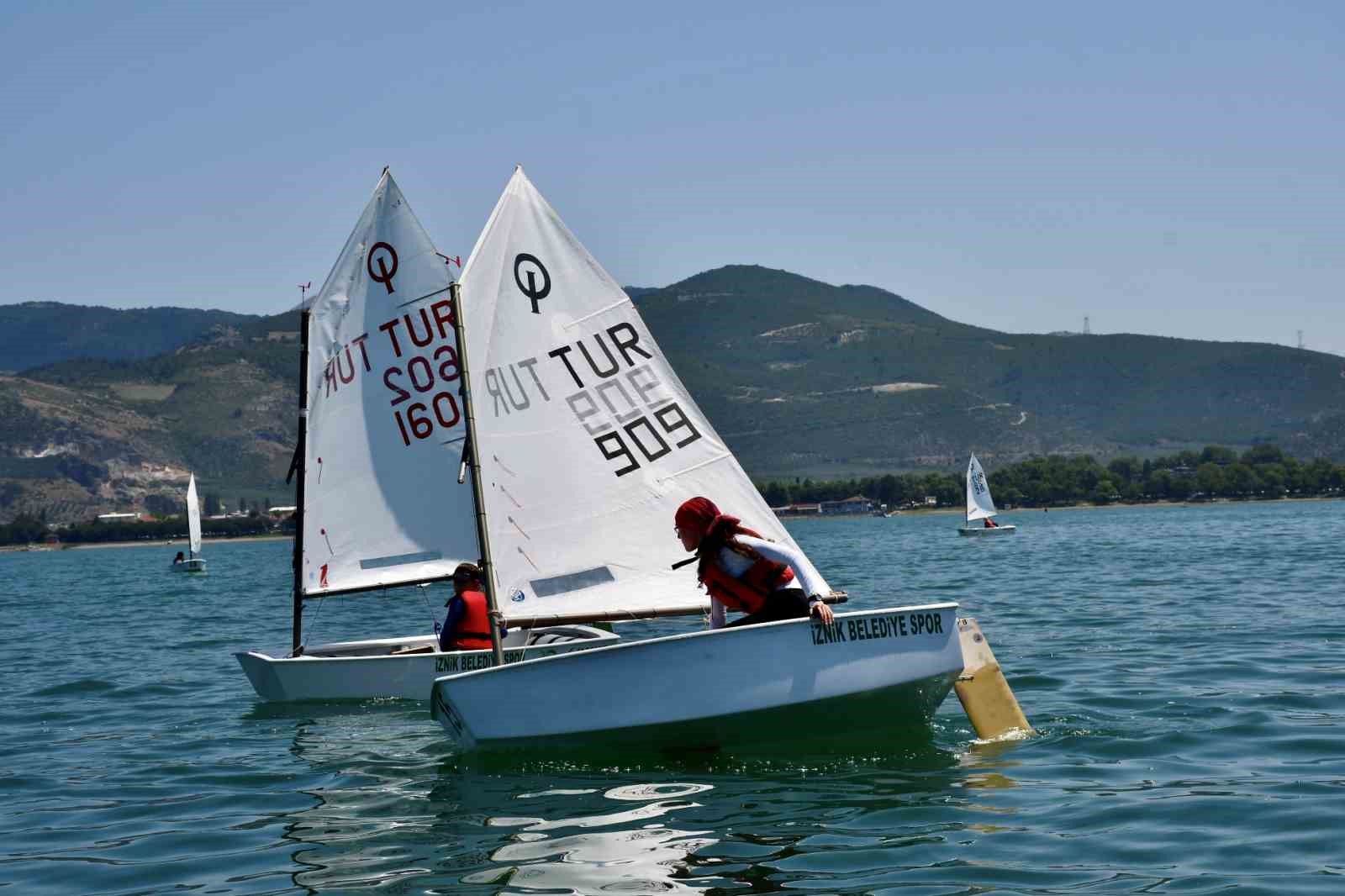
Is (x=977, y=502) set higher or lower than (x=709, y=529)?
lower

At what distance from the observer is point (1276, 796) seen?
1069cm

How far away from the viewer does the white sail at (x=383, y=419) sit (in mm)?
18000

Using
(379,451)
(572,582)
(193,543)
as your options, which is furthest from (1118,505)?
(572,582)

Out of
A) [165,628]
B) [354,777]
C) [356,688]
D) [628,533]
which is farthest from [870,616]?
[165,628]

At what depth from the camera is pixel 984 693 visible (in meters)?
13.4

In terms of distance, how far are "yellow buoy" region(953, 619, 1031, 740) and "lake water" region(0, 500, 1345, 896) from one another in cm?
32

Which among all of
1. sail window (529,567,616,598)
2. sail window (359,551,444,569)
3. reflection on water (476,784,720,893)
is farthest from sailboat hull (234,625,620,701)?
reflection on water (476,784,720,893)

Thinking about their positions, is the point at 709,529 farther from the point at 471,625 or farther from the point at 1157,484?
the point at 1157,484

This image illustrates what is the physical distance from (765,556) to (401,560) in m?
7.81

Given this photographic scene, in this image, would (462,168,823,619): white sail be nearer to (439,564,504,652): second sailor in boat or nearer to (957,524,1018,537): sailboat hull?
(439,564,504,652): second sailor in boat

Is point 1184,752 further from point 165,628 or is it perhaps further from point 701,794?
point 165,628

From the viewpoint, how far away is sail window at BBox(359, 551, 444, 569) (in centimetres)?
1909

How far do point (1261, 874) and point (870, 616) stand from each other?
4.15 m

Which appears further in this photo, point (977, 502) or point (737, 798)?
point (977, 502)
